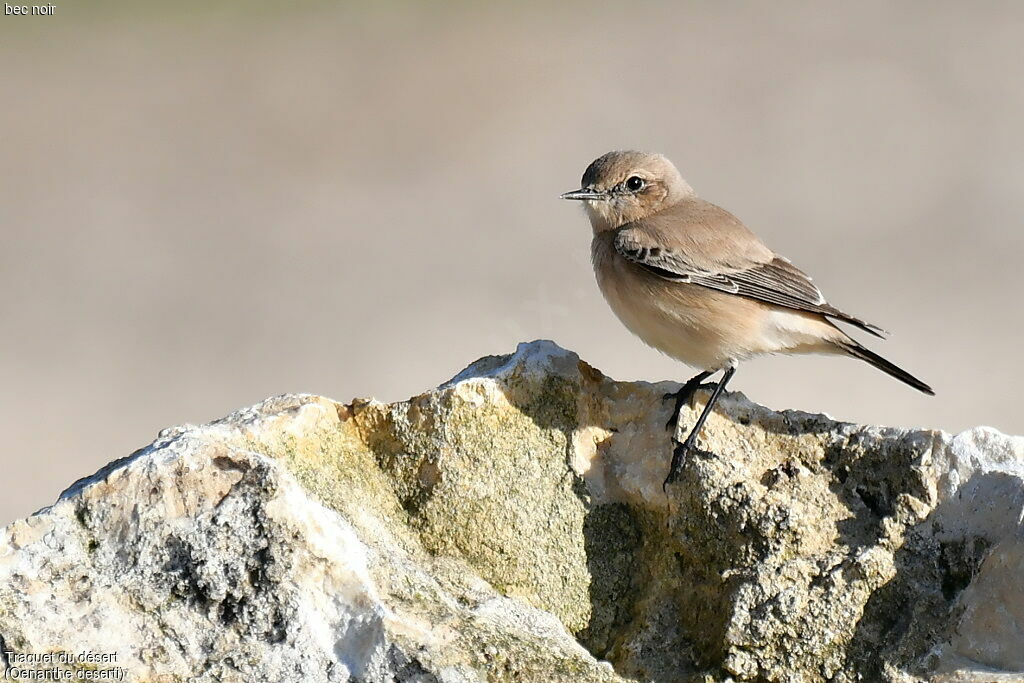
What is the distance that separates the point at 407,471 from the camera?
14.9 feet

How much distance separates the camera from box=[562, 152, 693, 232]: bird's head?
752cm

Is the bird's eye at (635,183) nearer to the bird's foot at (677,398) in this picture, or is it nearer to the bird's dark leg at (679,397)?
the bird's dark leg at (679,397)

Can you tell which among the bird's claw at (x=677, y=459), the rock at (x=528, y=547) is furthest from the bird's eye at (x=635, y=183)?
the bird's claw at (x=677, y=459)

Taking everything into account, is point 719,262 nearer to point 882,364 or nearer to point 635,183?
point 635,183

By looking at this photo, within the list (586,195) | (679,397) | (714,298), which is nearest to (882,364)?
(714,298)

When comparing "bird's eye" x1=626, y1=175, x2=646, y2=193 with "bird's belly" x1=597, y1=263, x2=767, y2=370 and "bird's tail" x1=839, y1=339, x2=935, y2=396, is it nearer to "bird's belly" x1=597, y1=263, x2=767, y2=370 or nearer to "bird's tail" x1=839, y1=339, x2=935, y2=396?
"bird's belly" x1=597, y1=263, x2=767, y2=370

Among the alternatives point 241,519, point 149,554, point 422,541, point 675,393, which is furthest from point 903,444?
point 149,554

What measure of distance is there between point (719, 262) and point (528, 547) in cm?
305

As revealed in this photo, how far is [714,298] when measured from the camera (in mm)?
6641

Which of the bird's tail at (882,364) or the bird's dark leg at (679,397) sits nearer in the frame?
the bird's dark leg at (679,397)

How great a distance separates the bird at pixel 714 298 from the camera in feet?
21.6

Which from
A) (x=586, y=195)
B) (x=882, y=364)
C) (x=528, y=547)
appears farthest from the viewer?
(x=586, y=195)

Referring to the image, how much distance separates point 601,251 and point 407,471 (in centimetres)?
297

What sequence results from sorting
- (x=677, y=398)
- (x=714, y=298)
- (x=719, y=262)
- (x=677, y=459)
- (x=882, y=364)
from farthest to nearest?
(x=719, y=262), (x=714, y=298), (x=882, y=364), (x=677, y=398), (x=677, y=459)
